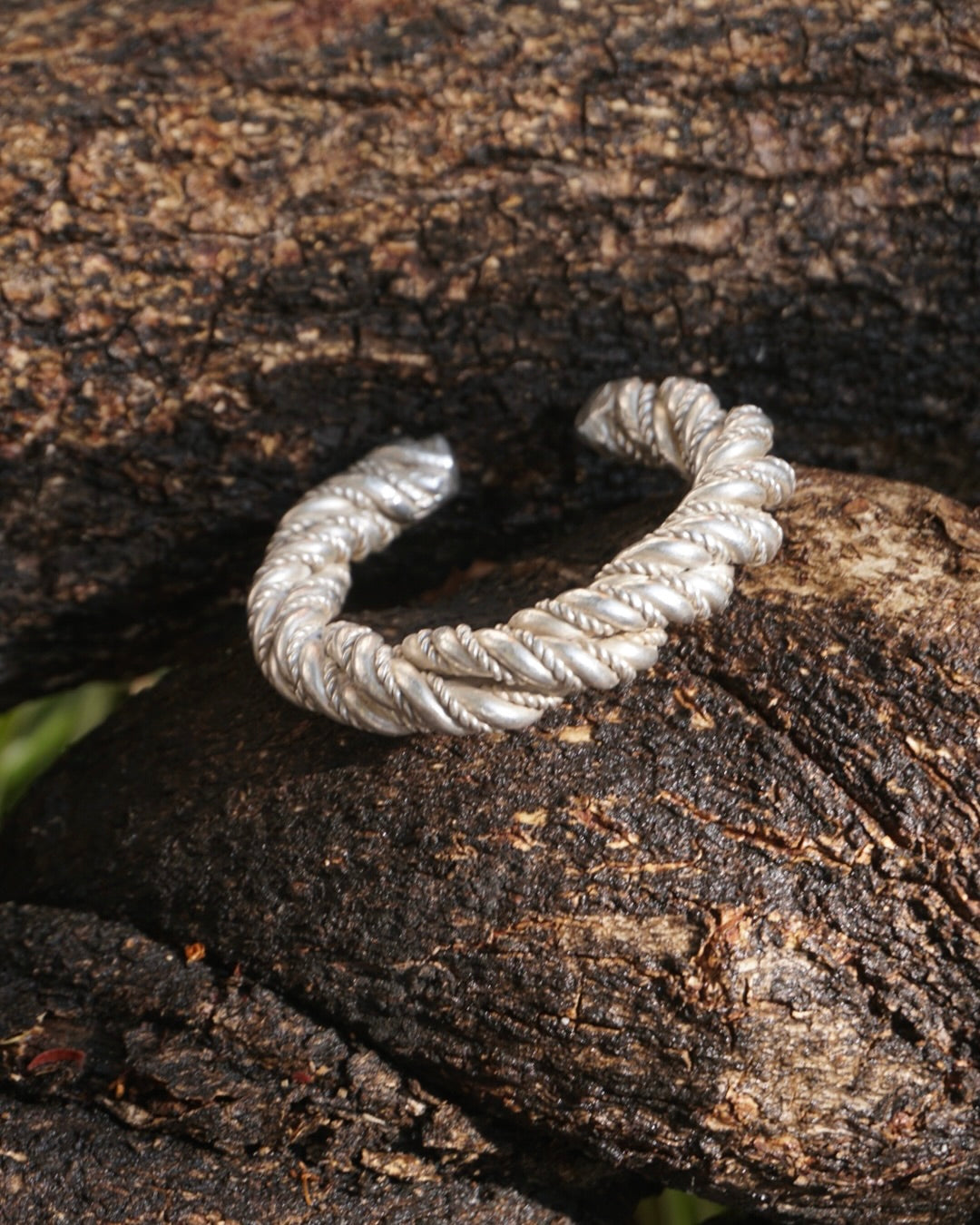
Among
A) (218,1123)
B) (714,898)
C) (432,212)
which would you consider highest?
(432,212)

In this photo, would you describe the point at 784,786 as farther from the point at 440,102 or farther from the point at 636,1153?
the point at 440,102

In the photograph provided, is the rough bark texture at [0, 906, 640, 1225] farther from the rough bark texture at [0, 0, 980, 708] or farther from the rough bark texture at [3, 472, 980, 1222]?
the rough bark texture at [0, 0, 980, 708]

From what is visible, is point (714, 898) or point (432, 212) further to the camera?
point (432, 212)

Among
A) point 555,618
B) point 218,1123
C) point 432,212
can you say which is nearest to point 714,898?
point 555,618

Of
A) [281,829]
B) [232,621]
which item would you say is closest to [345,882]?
[281,829]

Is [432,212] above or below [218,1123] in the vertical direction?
above

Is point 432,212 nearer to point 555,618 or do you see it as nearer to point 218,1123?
point 555,618
